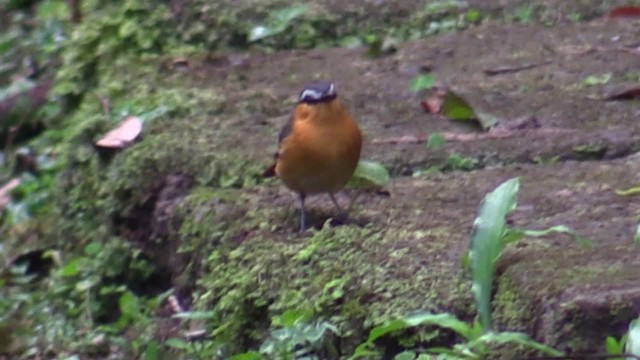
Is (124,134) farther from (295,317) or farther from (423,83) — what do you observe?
(295,317)

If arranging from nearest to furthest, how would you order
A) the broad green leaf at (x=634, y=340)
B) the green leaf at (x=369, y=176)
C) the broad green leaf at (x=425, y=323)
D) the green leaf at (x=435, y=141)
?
1. the broad green leaf at (x=634, y=340)
2. the broad green leaf at (x=425, y=323)
3. the green leaf at (x=369, y=176)
4. the green leaf at (x=435, y=141)

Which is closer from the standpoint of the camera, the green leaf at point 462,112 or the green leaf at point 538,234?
the green leaf at point 538,234

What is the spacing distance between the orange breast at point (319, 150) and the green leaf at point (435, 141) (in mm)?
258

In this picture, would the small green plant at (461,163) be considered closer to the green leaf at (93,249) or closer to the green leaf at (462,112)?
the green leaf at (462,112)

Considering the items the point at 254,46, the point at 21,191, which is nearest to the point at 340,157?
the point at 254,46

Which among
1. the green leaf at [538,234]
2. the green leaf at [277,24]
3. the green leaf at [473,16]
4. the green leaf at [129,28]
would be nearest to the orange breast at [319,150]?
the green leaf at [538,234]

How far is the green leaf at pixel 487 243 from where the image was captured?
2.52 m

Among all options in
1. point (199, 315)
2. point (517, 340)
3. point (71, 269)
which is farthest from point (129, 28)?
point (517, 340)

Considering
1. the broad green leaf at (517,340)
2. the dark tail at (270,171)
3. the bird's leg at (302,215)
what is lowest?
the dark tail at (270,171)

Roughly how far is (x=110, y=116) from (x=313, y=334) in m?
2.23

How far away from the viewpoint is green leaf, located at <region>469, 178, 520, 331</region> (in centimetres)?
252

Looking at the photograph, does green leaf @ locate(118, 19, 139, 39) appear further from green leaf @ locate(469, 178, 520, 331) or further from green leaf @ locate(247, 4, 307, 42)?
green leaf @ locate(469, 178, 520, 331)

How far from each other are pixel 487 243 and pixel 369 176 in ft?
3.44

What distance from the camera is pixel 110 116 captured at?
15.8 ft
